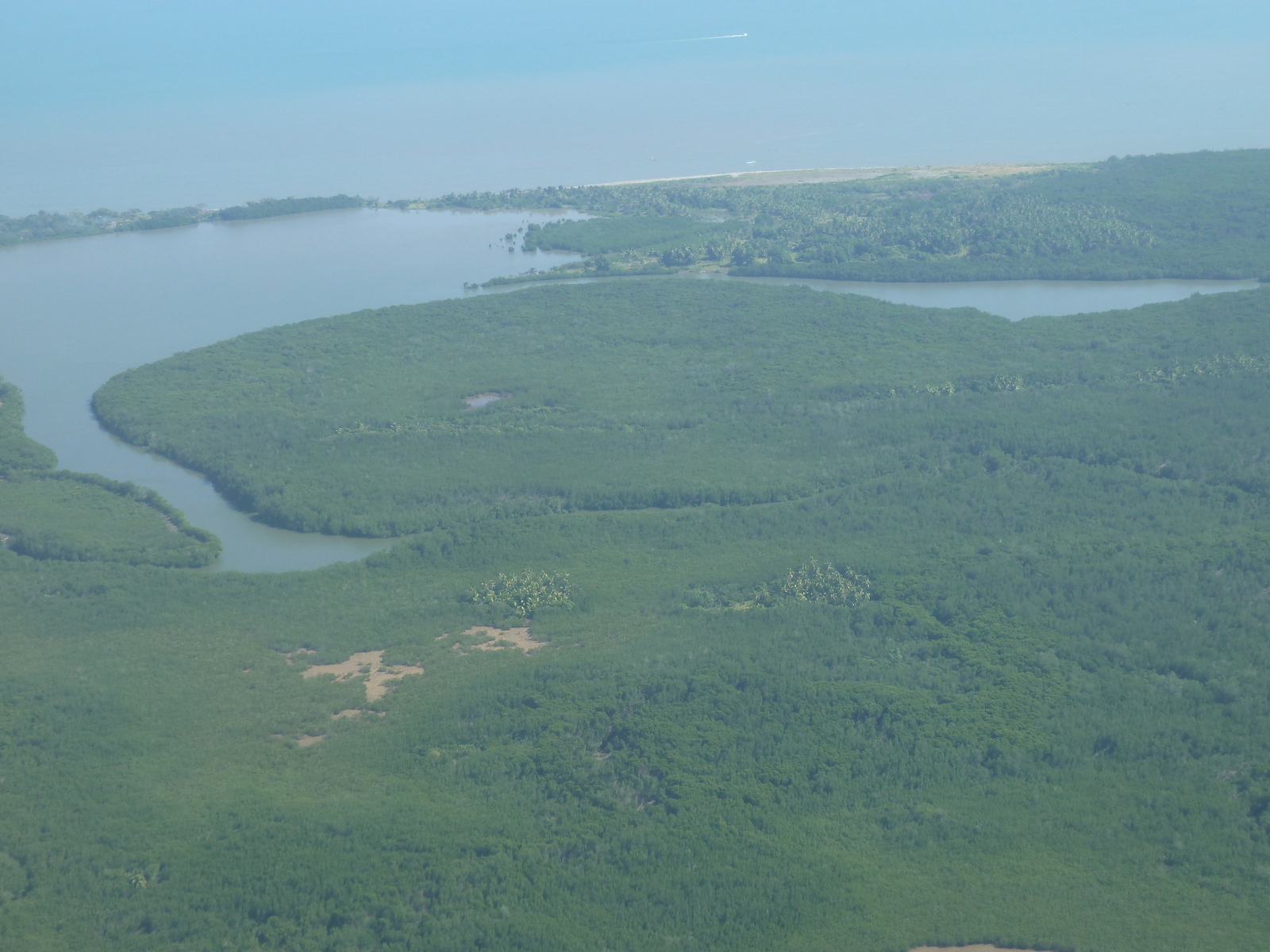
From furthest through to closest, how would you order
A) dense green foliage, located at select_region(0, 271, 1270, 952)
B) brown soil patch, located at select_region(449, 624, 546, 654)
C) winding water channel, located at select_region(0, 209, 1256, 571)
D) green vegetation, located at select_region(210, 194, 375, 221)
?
green vegetation, located at select_region(210, 194, 375, 221) < winding water channel, located at select_region(0, 209, 1256, 571) < brown soil patch, located at select_region(449, 624, 546, 654) < dense green foliage, located at select_region(0, 271, 1270, 952)

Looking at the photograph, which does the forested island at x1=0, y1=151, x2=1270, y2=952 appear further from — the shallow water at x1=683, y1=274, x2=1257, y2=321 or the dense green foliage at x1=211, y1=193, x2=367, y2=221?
the dense green foliage at x1=211, y1=193, x2=367, y2=221

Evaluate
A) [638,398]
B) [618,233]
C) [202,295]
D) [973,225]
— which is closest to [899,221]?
[973,225]

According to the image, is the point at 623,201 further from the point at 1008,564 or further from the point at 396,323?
the point at 1008,564

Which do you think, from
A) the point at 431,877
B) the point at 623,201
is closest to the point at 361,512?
the point at 431,877

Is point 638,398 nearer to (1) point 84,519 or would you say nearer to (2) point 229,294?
(1) point 84,519

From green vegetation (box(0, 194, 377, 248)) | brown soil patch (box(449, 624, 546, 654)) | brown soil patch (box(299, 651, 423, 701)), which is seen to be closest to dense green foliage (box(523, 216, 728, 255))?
green vegetation (box(0, 194, 377, 248))

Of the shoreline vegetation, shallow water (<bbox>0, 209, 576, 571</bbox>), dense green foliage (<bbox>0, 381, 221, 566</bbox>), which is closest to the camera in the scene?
dense green foliage (<bbox>0, 381, 221, 566</bbox>)
